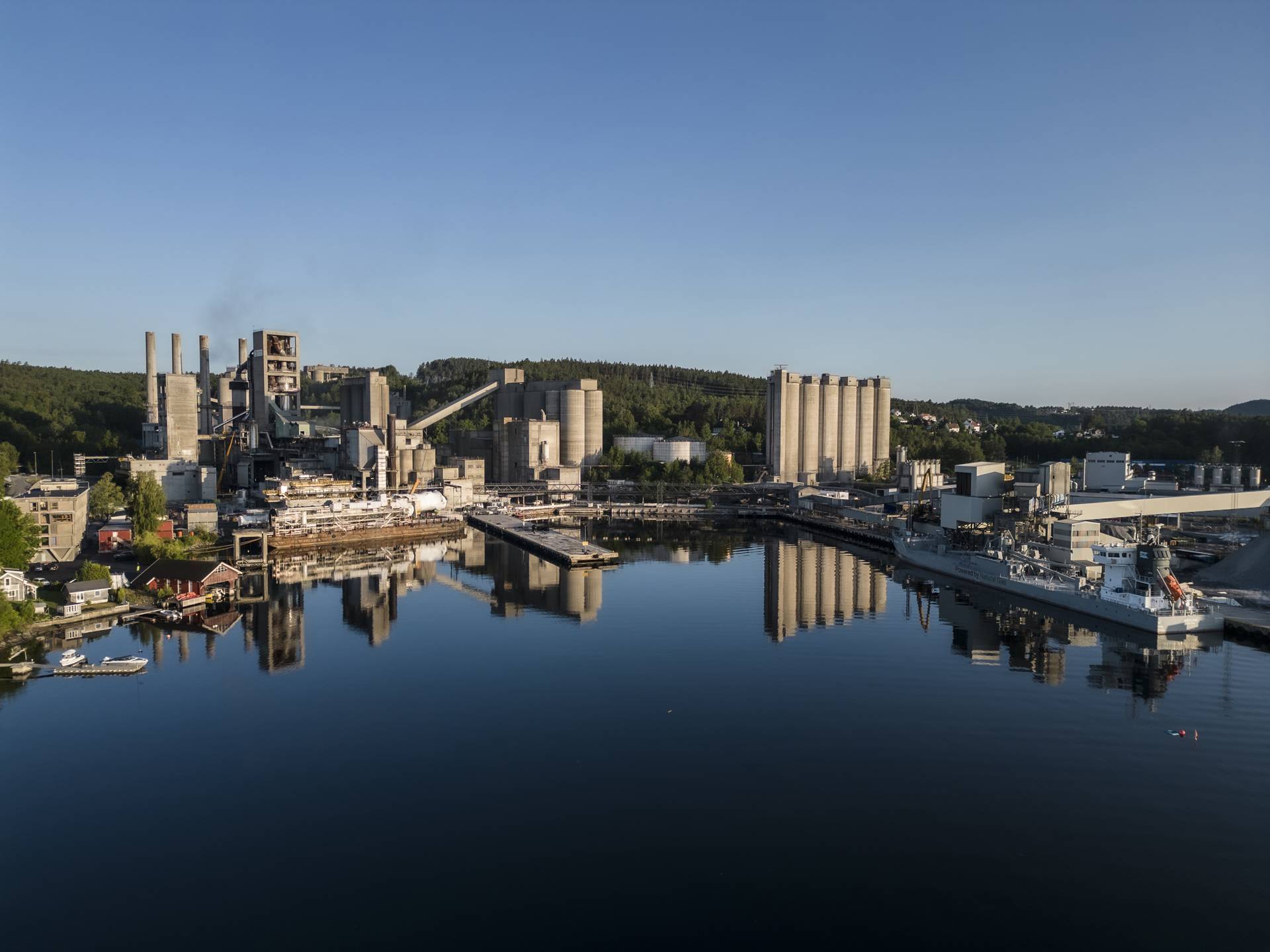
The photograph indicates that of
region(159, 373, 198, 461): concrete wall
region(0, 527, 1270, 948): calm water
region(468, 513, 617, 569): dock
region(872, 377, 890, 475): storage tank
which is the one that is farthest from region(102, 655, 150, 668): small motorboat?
region(872, 377, 890, 475): storage tank

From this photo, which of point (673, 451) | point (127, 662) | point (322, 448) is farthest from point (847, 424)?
point (127, 662)

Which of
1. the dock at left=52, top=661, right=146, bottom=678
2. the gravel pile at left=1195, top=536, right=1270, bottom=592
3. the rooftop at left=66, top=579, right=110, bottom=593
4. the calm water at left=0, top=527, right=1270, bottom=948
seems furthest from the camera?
the gravel pile at left=1195, top=536, right=1270, bottom=592

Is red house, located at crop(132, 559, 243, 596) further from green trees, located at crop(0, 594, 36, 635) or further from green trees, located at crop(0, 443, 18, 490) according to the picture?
green trees, located at crop(0, 443, 18, 490)

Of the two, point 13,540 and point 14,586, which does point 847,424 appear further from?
point 14,586

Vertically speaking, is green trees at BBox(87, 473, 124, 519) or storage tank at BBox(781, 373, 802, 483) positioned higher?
storage tank at BBox(781, 373, 802, 483)

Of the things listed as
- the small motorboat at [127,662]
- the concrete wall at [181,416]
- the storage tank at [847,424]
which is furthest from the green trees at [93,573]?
the storage tank at [847,424]

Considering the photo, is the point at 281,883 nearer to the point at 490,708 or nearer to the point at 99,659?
the point at 490,708

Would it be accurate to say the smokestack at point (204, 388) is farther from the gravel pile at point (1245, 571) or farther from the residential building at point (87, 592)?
the gravel pile at point (1245, 571)
